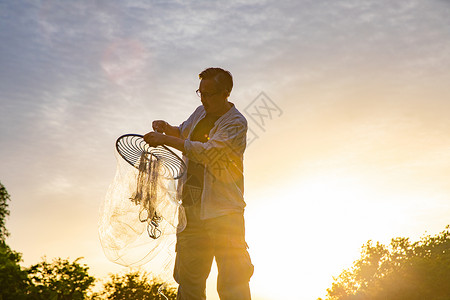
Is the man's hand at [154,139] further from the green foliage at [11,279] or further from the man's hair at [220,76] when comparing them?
the green foliage at [11,279]

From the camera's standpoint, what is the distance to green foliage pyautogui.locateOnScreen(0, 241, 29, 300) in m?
30.1

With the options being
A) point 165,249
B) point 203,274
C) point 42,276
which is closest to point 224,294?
point 203,274

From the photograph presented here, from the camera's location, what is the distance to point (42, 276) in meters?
33.8

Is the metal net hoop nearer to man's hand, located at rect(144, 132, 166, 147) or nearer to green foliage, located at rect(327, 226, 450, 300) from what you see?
man's hand, located at rect(144, 132, 166, 147)

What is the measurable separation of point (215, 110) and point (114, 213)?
163 centimetres

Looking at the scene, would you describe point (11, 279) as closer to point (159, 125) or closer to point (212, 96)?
point (159, 125)

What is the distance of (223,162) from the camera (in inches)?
204

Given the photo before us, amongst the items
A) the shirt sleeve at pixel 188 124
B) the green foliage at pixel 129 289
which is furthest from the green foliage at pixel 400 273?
the shirt sleeve at pixel 188 124

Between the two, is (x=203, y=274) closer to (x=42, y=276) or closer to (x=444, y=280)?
(x=42, y=276)

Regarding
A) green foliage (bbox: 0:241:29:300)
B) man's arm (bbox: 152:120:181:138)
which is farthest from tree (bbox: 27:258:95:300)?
man's arm (bbox: 152:120:181:138)

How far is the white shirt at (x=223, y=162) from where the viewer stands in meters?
5.04

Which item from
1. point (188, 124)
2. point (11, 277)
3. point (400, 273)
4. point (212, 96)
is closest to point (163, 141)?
point (212, 96)

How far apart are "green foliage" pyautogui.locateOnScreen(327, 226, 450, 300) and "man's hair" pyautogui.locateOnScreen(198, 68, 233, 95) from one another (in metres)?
50.6

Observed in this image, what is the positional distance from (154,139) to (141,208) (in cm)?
87
